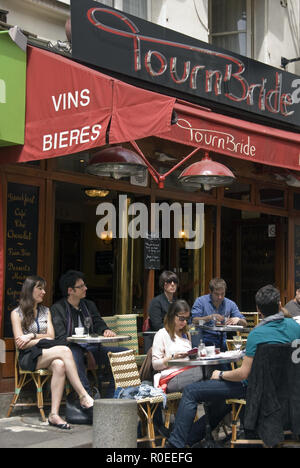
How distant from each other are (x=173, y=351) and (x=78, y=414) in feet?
3.73

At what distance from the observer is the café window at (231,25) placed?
12.2m

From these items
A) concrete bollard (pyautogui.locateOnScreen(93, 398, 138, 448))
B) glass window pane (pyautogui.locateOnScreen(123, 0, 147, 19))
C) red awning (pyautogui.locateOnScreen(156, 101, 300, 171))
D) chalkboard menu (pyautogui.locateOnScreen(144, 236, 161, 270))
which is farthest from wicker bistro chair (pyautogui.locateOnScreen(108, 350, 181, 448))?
glass window pane (pyautogui.locateOnScreen(123, 0, 147, 19))

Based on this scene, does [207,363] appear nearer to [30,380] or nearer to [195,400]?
[195,400]

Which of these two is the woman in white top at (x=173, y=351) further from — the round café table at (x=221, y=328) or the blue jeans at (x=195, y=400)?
the round café table at (x=221, y=328)

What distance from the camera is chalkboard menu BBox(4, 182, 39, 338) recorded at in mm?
7641

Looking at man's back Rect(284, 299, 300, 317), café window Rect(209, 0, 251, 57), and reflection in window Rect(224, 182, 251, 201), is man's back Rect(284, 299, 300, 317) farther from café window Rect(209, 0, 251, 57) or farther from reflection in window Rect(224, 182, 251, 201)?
café window Rect(209, 0, 251, 57)

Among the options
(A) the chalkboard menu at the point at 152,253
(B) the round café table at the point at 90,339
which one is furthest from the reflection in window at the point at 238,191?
(B) the round café table at the point at 90,339

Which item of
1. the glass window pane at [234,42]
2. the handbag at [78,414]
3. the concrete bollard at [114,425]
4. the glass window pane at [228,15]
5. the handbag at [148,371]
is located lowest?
the handbag at [78,414]

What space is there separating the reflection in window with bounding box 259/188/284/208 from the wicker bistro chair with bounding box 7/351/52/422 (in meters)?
5.87

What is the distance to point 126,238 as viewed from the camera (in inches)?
365

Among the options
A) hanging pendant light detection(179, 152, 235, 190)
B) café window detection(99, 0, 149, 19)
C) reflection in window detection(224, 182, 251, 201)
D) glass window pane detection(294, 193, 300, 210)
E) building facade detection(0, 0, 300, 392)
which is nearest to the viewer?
building facade detection(0, 0, 300, 392)

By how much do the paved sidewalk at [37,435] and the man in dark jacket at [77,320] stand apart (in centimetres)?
62
